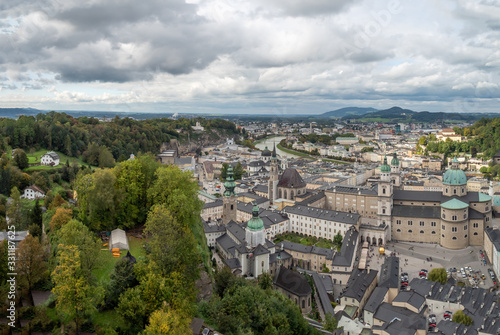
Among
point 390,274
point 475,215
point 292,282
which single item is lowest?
point 390,274

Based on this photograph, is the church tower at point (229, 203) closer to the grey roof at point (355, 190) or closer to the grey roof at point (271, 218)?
the grey roof at point (271, 218)

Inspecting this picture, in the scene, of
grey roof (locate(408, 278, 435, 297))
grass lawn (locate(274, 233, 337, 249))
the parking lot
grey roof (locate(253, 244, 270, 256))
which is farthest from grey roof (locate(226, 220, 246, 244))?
grey roof (locate(408, 278, 435, 297))

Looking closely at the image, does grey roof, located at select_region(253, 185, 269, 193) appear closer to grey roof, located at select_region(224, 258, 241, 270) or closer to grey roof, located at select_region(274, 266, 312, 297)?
grey roof, located at select_region(274, 266, 312, 297)

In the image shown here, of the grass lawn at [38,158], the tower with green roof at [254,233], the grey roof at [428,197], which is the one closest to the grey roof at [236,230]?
the tower with green roof at [254,233]

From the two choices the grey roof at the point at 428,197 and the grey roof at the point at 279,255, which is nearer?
the grey roof at the point at 279,255

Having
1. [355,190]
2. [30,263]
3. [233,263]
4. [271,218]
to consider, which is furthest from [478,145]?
[30,263]

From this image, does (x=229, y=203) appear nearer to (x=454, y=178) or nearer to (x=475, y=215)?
(x=454, y=178)

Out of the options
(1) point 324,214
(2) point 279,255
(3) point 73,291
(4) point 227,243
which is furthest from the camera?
(1) point 324,214
